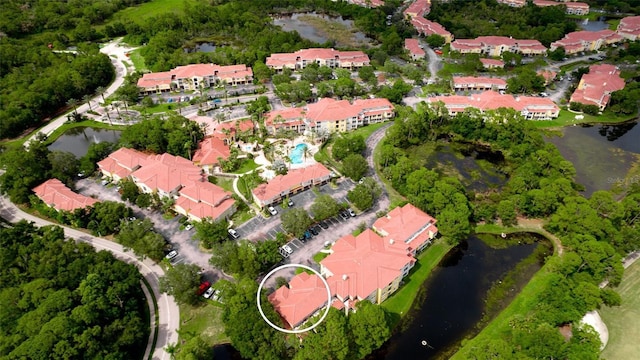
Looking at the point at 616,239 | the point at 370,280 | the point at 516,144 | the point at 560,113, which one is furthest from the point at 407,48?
the point at 370,280

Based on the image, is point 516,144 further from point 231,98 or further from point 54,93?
point 54,93

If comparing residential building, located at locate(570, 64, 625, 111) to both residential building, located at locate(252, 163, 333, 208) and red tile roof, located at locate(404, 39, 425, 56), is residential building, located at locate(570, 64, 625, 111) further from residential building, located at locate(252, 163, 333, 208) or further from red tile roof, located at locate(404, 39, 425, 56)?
residential building, located at locate(252, 163, 333, 208)

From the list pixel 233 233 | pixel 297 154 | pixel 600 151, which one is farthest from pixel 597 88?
pixel 233 233

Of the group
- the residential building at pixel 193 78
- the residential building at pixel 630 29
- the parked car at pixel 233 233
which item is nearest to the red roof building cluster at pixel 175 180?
the parked car at pixel 233 233

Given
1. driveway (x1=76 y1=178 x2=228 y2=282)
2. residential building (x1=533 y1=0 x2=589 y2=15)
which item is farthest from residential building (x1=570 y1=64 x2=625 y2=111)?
driveway (x1=76 y1=178 x2=228 y2=282)

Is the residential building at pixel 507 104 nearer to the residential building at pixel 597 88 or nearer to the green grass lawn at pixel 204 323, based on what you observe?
the residential building at pixel 597 88
